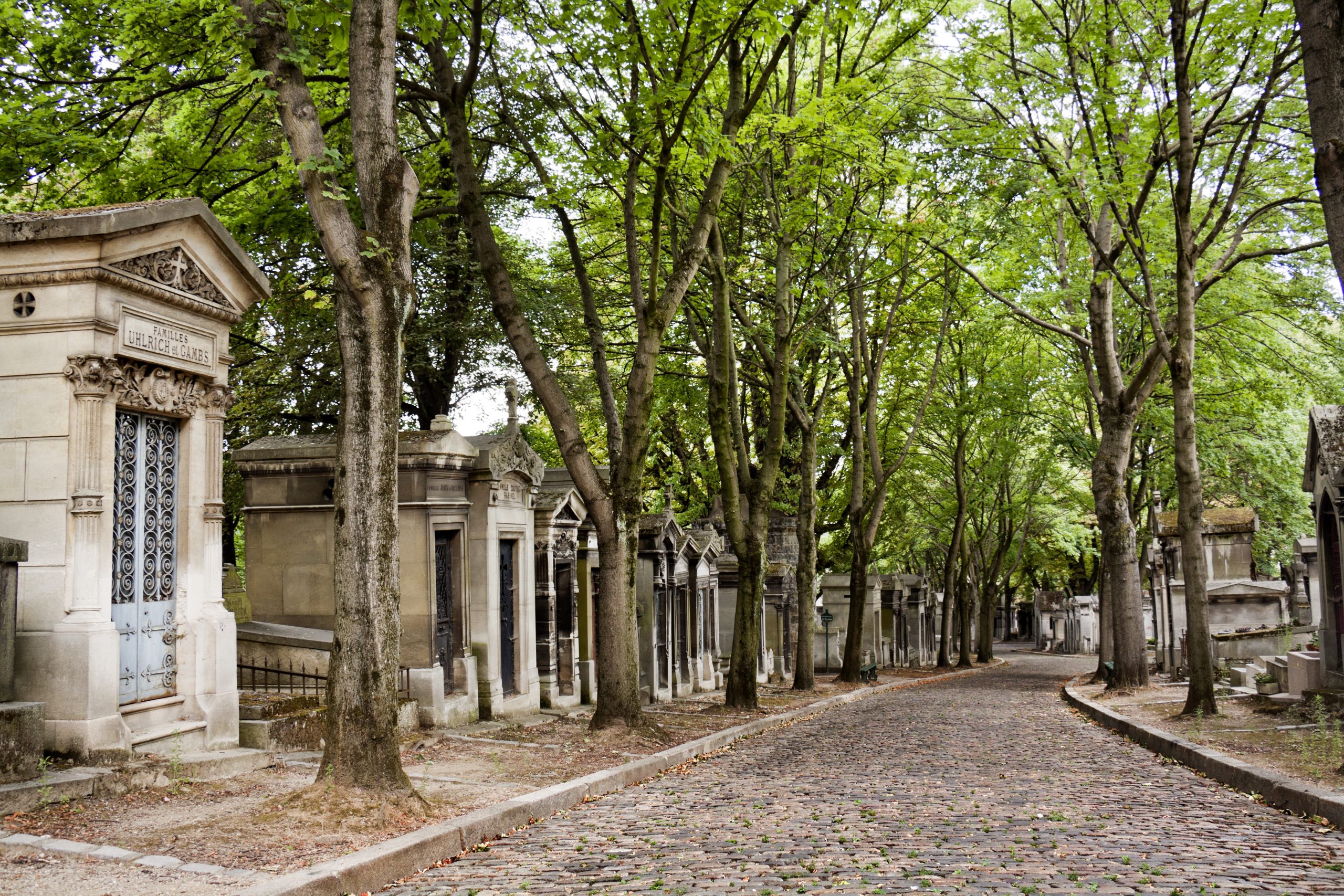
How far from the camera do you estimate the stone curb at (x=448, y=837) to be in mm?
5391

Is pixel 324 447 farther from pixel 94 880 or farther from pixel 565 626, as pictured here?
pixel 94 880

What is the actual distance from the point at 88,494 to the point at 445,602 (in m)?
6.42

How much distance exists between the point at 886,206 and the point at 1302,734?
1422 cm

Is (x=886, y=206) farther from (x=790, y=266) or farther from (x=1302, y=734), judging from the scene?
(x=1302, y=734)

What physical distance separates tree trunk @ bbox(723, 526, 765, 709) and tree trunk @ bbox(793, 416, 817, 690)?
5.81m

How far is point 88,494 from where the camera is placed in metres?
7.89

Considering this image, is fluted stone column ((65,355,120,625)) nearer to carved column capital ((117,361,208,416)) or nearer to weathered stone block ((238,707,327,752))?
carved column capital ((117,361,208,416))

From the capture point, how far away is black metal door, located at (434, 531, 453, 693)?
13836 mm

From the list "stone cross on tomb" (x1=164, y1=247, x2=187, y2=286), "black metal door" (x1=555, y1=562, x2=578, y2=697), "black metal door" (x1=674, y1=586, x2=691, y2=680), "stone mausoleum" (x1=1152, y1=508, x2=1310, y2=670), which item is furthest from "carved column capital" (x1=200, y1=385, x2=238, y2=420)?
"stone mausoleum" (x1=1152, y1=508, x2=1310, y2=670)

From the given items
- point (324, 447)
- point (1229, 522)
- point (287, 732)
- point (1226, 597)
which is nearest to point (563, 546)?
point (324, 447)

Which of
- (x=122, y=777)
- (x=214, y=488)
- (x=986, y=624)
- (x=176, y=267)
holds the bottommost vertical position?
(x=986, y=624)

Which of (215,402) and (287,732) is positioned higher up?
(215,402)

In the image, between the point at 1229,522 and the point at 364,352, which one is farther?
the point at 1229,522

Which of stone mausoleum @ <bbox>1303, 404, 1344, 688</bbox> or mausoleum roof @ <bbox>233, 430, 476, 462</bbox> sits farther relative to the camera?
mausoleum roof @ <bbox>233, 430, 476, 462</bbox>
